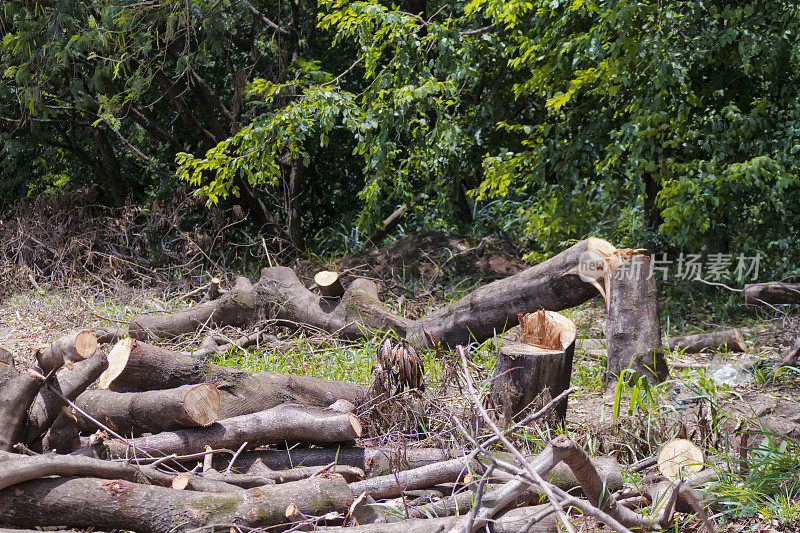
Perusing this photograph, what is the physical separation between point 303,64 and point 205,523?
6929mm

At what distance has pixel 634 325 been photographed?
181 inches

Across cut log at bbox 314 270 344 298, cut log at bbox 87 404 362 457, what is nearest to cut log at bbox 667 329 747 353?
cut log at bbox 314 270 344 298

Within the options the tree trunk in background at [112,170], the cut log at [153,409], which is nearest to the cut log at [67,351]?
the cut log at [153,409]

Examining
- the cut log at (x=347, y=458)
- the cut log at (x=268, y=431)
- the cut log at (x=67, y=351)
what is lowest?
the cut log at (x=347, y=458)

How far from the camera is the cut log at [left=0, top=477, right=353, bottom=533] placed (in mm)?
2670

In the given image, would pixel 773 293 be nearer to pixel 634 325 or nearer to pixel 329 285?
pixel 634 325

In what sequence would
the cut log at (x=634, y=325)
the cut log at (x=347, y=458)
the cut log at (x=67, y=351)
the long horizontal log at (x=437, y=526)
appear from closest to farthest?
the long horizontal log at (x=437, y=526) < the cut log at (x=67, y=351) < the cut log at (x=347, y=458) < the cut log at (x=634, y=325)

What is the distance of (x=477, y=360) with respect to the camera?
511 centimetres

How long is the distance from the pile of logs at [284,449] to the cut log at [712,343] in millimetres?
989

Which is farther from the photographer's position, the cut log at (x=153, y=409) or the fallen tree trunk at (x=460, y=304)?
the fallen tree trunk at (x=460, y=304)

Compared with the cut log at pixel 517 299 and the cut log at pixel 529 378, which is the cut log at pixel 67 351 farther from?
the cut log at pixel 517 299

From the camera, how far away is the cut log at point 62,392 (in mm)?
3293

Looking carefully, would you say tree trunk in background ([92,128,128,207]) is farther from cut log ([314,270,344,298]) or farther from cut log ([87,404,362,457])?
cut log ([87,404,362,457])

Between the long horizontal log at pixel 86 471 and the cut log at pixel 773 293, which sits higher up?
the long horizontal log at pixel 86 471
